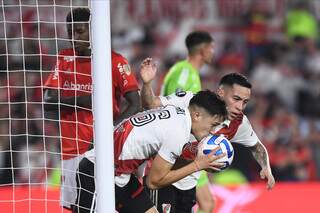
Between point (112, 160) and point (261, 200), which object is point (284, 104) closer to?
point (261, 200)

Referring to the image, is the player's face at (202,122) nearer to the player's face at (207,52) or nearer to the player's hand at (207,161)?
the player's hand at (207,161)

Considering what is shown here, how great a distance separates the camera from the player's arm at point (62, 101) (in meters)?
6.41

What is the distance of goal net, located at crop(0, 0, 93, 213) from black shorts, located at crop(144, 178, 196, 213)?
0.63 metres

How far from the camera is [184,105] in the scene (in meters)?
6.65

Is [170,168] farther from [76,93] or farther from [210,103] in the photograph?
[76,93]

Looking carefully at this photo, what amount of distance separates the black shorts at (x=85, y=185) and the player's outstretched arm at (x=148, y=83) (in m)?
0.79

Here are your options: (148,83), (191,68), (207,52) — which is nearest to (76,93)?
(148,83)

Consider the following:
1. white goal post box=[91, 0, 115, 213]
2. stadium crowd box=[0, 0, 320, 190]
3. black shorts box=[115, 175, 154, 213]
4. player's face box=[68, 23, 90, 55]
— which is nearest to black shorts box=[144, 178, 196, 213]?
black shorts box=[115, 175, 154, 213]

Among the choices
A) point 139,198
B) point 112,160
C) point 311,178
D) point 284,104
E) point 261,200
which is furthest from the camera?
point 284,104

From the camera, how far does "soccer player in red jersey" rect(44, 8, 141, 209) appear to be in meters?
6.43

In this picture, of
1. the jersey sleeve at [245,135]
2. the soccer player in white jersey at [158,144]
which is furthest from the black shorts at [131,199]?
the jersey sleeve at [245,135]

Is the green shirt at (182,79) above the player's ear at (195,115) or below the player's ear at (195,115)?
below

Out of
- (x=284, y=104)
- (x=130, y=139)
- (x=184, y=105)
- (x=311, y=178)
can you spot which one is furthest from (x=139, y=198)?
(x=284, y=104)

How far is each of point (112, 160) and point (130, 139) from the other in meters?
0.35
